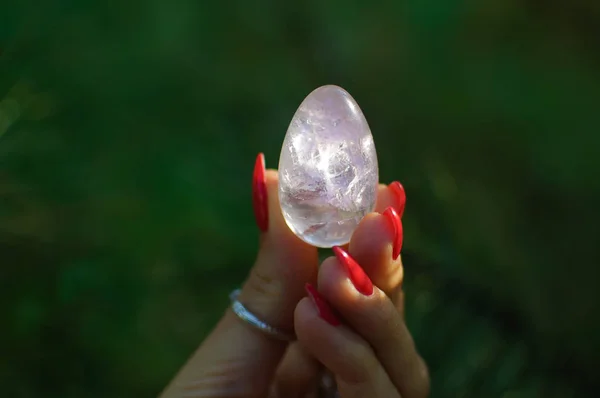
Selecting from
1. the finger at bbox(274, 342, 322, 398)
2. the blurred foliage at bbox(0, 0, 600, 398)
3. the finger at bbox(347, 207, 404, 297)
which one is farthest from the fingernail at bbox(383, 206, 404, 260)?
the blurred foliage at bbox(0, 0, 600, 398)

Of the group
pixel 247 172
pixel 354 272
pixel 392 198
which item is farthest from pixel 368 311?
pixel 247 172

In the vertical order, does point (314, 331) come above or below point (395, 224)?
below

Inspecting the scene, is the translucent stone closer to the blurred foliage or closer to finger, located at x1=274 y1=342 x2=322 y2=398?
finger, located at x1=274 y1=342 x2=322 y2=398

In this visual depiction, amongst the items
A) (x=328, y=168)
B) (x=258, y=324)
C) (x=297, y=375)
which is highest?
(x=328, y=168)

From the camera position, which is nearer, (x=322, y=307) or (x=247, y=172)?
(x=322, y=307)

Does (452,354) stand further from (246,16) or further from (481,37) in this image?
(246,16)

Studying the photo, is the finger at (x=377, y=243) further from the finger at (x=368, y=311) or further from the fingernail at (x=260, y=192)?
the fingernail at (x=260, y=192)

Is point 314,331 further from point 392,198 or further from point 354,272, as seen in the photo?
point 392,198
